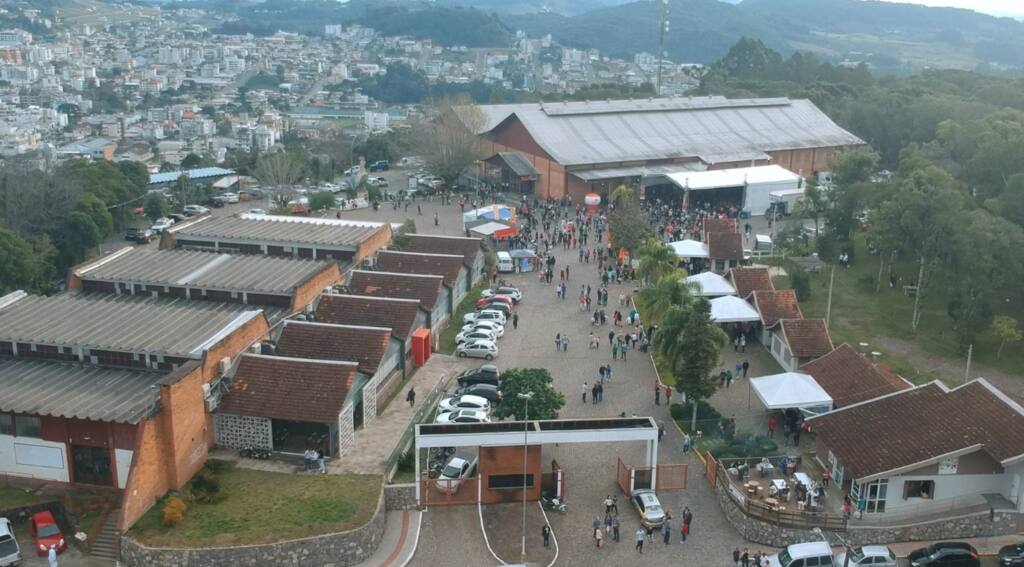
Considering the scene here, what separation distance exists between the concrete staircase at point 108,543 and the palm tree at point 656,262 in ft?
65.6

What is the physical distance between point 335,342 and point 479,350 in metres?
5.66

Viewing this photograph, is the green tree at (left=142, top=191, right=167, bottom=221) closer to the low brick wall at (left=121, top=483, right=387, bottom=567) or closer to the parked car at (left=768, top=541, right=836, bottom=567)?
the low brick wall at (left=121, top=483, right=387, bottom=567)

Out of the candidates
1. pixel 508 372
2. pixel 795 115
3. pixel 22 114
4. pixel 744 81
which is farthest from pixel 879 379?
pixel 22 114

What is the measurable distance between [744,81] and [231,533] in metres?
78.7

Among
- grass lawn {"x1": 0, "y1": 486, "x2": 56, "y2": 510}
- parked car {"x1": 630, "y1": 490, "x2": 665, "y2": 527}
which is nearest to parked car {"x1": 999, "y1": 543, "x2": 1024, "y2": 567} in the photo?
parked car {"x1": 630, "y1": 490, "x2": 665, "y2": 527}

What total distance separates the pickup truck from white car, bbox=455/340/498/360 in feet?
46.1

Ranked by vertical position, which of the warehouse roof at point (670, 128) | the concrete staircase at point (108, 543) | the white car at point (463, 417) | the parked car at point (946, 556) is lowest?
the concrete staircase at point (108, 543)

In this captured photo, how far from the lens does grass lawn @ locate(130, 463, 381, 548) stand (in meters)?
19.7

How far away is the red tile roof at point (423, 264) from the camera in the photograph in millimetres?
34438

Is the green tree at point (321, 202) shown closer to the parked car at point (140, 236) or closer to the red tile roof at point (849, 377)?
the parked car at point (140, 236)

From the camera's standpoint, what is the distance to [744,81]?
293 ft

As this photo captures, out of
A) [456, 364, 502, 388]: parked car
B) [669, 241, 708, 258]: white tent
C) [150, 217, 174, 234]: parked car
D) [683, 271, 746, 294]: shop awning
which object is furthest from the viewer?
[150, 217, 174, 234]: parked car

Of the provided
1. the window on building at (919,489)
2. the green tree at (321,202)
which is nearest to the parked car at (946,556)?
the window on building at (919,489)

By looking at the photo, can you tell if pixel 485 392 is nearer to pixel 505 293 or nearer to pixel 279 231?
pixel 505 293
